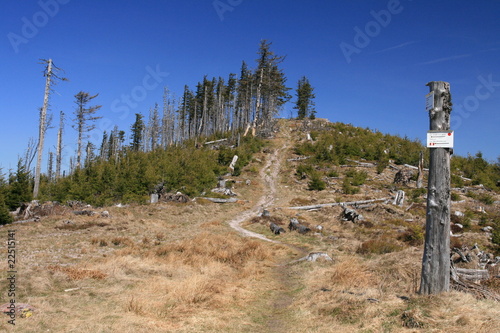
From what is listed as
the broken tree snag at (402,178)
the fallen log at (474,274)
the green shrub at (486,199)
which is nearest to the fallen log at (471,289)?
the fallen log at (474,274)

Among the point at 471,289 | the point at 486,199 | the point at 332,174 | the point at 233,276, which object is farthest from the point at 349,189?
the point at 471,289

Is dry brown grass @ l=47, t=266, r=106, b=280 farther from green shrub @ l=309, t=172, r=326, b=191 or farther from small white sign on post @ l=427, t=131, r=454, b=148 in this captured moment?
green shrub @ l=309, t=172, r=326, b=191

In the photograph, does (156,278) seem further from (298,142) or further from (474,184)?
(298,142)

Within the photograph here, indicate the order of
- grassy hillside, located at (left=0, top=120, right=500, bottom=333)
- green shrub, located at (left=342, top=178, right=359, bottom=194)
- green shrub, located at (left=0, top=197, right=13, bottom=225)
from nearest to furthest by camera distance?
1. grassy hillside, located at (left=0, top=120, right=500, bottom=333)
2. green shrub, located at (left=0, top=197, right=13, bottom=225)
3. green shrub, located at (left=342, top=178, right=359, bottom=194)

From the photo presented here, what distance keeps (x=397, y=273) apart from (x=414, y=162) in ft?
121

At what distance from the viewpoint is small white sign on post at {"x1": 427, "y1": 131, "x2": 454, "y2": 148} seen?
6511 millimetres

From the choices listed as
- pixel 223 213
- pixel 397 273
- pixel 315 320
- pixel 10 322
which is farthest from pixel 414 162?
pixel 10 322

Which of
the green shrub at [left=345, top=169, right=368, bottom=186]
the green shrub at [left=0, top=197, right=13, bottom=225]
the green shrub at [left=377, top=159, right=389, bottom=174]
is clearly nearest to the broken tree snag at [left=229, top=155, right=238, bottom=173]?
the green shrub at [left=345, top=169, right=368, bottom=186]

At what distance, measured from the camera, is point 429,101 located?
6.91m

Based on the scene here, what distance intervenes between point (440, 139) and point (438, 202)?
135cm

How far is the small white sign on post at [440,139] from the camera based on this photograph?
6511 millimetres

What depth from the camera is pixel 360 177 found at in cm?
3347

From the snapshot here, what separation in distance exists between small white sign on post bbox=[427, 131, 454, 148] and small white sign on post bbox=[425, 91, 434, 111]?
64cm

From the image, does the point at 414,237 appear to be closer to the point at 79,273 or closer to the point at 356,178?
the point at 79,273
